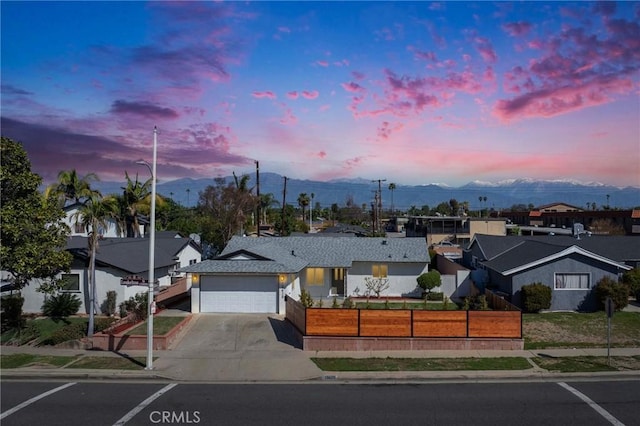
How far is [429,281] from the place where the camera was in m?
31.2

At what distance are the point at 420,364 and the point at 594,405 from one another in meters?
6.08

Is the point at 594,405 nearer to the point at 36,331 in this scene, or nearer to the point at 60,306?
the point at 36,331

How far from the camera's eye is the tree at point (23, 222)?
21625mm

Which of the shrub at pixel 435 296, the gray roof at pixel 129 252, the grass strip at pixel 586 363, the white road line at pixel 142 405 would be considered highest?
the gray roof at pixel 129 252

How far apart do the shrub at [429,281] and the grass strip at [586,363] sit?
40.8ft

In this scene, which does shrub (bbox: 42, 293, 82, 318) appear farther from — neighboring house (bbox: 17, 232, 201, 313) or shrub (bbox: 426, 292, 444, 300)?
shrub (bbox: 426, 292, 444, 300)

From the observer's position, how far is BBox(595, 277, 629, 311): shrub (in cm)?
2650

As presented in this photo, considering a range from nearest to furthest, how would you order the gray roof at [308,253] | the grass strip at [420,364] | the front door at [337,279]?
1. the grass strip at [420,364]
2. the gray roof at [308,253]
3. the front door at [337,279]

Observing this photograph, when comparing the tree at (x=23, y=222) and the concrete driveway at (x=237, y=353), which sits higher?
the tree at (x=23, y=222)

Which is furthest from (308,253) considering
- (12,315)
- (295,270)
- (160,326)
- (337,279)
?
(12,315)

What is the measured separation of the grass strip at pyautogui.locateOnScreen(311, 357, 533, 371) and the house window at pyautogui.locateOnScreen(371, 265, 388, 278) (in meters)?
14.2

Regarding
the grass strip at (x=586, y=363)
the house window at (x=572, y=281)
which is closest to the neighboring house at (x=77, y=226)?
the house window at (x=572, y=281)

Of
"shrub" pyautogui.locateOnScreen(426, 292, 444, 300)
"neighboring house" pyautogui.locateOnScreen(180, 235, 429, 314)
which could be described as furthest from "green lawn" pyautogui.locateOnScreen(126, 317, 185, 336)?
"shrub" pyautogui.locateOnScreen(426, 292, 444, 300)

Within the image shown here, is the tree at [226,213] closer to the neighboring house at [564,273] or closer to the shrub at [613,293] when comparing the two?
the neighboring house at [564,273]
